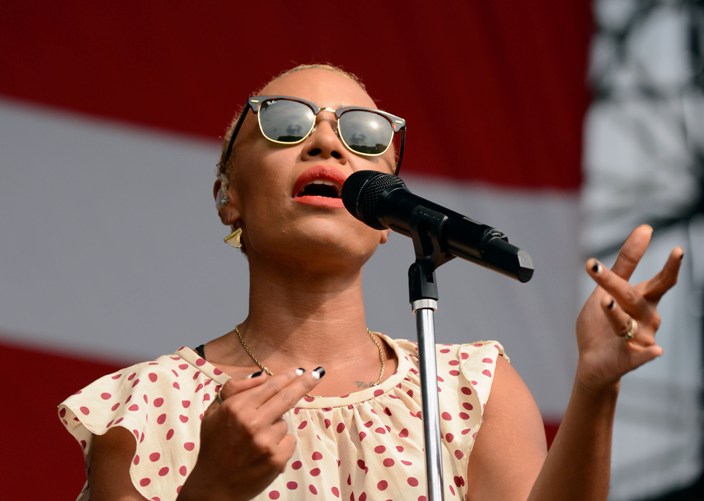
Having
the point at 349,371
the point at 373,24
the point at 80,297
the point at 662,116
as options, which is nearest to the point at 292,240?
the point at 349,371

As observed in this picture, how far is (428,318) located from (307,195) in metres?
0.74

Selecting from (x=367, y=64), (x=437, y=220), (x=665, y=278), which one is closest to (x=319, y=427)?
(x=437, y=220)

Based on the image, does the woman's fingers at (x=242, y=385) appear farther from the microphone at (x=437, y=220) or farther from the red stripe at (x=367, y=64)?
the red stripe at (x=367, y=64)

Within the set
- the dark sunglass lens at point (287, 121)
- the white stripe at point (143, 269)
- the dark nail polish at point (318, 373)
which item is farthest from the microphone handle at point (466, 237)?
the white stripe at point (143, 269)

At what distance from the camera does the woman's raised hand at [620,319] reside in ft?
5.38

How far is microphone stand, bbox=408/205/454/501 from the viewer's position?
163 centimetres

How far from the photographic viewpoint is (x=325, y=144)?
237 cm

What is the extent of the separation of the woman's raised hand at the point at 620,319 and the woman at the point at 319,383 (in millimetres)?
116

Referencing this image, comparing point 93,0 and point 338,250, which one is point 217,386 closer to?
point 338,250

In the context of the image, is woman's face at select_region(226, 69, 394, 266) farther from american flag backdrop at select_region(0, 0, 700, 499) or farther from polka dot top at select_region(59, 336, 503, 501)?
american flag backdrop at select_region(0, 0, 700, 499)

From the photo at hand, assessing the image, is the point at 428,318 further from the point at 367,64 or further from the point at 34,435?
the point at 367,64

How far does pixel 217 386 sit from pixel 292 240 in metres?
0.31

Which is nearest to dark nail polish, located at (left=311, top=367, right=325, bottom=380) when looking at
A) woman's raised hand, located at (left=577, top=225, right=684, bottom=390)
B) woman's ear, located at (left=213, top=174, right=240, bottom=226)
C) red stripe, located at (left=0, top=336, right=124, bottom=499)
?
woman's raised hand, located at (left=577, top=225, right=684, bottom=390)

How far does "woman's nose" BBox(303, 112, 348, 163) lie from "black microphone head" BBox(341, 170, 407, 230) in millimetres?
487
